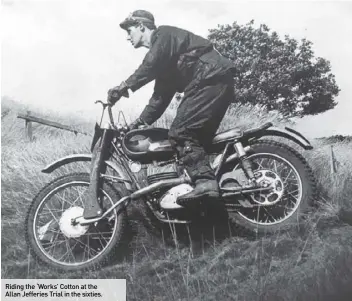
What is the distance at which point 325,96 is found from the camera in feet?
9.55

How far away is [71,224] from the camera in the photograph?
2611 mm

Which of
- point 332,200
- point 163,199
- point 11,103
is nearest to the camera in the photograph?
point 163,199

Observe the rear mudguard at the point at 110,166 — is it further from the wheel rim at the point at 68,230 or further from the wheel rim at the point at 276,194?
the wheel rim at the point at 276,194

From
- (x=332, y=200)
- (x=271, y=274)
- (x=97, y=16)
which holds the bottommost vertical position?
(x=271, y=274)

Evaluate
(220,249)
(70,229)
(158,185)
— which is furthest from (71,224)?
(220,249)

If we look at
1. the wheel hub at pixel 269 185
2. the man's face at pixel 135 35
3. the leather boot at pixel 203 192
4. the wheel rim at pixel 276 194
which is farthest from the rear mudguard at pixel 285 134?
the man's face at pixel 135 35

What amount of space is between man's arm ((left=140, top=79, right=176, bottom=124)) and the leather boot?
58 cm

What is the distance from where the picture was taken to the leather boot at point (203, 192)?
2.44m

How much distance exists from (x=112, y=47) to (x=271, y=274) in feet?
6.24

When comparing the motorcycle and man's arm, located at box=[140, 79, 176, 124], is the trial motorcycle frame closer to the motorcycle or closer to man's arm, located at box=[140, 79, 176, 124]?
the motorcycle

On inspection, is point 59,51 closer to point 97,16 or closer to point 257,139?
point 97,16

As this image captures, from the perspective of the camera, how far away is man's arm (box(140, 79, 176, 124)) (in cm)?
276

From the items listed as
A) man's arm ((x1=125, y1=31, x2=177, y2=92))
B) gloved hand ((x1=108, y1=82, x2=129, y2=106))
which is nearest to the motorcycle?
gloved hand ((x1=108, y1=82, x2=129, y2=106))

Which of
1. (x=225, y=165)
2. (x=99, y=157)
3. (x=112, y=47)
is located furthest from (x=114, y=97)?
(x=225, y=165)
